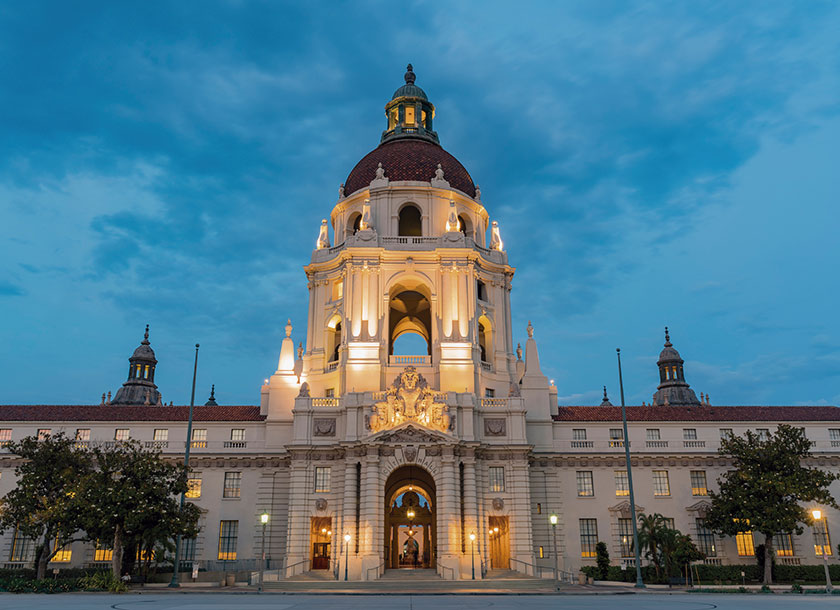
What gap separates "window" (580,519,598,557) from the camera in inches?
2291

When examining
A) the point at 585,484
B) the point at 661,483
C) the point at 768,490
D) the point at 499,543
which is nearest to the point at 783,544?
the point at 768,490

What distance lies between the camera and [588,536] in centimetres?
5872

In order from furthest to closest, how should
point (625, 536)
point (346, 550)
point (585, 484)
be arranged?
1. point (585, 484)
2. point (625, 536)
3. point (346, 550)

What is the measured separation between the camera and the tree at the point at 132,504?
43.6 m

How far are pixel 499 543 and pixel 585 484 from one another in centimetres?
971

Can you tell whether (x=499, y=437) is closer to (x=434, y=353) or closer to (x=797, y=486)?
(x=434, y=353)

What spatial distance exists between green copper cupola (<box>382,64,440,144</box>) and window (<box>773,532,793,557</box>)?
50427mm

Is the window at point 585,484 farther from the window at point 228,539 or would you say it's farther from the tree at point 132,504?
the tree at point 132,504

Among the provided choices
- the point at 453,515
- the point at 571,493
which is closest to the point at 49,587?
the point at 453,515

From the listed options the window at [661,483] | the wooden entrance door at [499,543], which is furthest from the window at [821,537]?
the wooden entrance door at [499,543]

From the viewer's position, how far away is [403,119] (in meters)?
78.6

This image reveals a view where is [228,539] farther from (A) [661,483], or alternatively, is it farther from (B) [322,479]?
(A) [661,483]

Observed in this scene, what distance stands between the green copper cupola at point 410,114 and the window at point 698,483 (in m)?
42.8

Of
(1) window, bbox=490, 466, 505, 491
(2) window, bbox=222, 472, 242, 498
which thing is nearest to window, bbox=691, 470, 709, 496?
(1) window, bbox=490, 466, 505, 491
